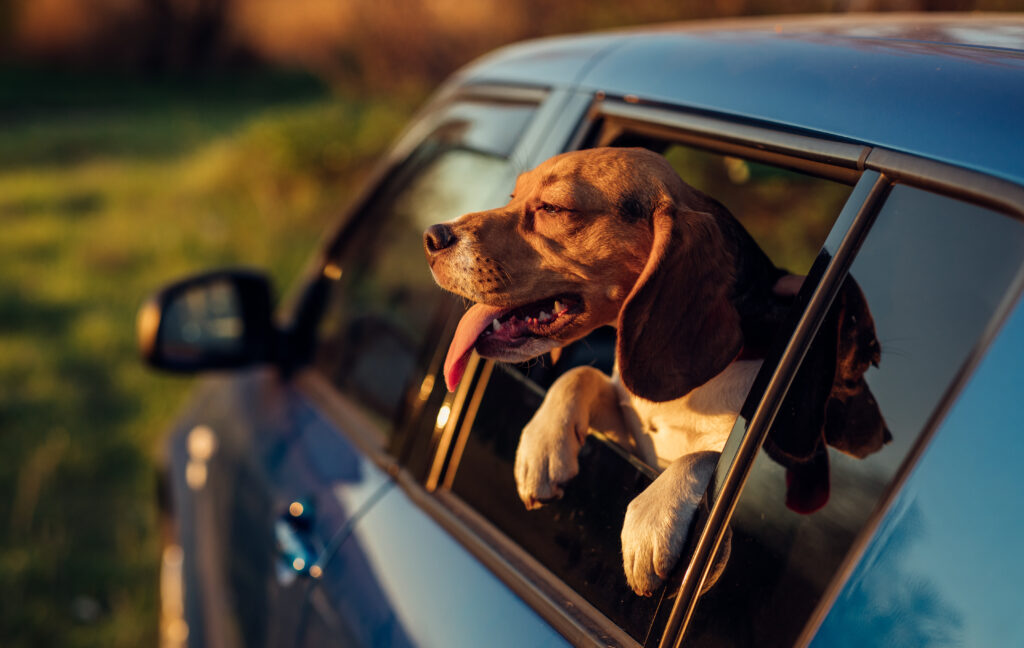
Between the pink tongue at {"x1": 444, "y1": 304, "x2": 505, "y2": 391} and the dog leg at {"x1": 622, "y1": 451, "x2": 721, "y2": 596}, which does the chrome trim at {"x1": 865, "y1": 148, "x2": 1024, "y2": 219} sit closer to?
the dog leg at {"x1": 622, "y1": 451, "x2": 721, "y2": 596}

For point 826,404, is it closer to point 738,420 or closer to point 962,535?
point 738,420

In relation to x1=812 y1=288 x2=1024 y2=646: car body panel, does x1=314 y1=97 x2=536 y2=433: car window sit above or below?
below

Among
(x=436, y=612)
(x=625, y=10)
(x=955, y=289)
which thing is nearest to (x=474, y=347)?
(x=436, y=612)

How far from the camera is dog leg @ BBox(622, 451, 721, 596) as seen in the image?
1.21 metres

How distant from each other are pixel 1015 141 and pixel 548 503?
86 centimetres

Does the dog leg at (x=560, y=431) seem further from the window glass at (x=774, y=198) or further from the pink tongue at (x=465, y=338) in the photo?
the window glass at (x=774, y=198)

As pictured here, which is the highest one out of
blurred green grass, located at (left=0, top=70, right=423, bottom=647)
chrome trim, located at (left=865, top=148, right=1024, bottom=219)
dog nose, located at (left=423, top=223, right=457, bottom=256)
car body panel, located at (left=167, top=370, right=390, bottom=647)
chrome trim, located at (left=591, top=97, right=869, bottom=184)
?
chrome trim, located at (left=865, top=148, right=1024, bottom=219)

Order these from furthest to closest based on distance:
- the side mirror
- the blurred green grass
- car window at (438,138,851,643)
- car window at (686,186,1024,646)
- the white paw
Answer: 1. the blurred green grass
2. the side mirror
3. the white paw
4. car window at (438,138,851,643)
5. car window at (686,186,1024,646)

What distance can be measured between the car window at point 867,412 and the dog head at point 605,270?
0.50 ft

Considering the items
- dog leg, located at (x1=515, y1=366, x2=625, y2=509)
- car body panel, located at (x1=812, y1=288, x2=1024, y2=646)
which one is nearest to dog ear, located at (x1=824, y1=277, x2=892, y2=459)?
car body panel, located at (x1=812, y1=288, x2=1024, y2=646)

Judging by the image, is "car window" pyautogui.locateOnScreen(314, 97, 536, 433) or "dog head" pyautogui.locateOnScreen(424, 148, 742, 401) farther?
"car window" pyautogui.locateOnScreen(314, 97, 536, 433)

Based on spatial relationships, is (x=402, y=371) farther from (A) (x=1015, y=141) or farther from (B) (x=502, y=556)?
(A) (x=1015, y=141)

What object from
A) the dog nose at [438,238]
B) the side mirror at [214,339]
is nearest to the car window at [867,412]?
the dog nose at [438,238]

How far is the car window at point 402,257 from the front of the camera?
6.84 ft
